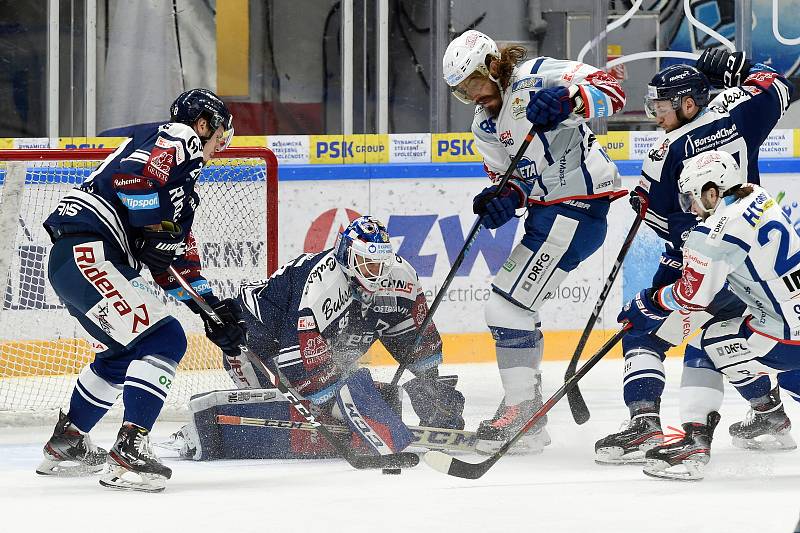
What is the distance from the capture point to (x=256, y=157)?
5.20m

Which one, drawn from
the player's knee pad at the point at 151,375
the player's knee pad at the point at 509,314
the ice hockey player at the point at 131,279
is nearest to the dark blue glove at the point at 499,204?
the player's knee pad at the point at 509,314

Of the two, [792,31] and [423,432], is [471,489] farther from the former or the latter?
[792,31]

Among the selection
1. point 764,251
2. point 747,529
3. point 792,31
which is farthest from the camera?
point 792,31

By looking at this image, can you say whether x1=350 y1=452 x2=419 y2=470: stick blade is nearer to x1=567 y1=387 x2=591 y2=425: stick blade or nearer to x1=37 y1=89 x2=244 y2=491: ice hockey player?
x1=37 y1=89 x2=244 y2=491: ice hockey player

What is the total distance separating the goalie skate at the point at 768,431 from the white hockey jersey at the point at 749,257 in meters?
0.73

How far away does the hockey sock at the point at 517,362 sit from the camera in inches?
169

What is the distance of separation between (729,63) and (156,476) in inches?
91.9

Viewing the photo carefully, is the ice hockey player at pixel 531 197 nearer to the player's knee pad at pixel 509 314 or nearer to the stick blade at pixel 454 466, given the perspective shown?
the player's knee pad at pixel 509 314

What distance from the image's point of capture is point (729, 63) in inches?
176

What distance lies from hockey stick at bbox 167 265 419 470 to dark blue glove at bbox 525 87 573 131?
1103 mm

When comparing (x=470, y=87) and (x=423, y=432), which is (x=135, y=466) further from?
(x=470, y=87)

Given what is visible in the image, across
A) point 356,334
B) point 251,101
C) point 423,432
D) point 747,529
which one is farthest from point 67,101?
point 747,529

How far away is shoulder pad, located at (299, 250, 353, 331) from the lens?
4129 millimetres

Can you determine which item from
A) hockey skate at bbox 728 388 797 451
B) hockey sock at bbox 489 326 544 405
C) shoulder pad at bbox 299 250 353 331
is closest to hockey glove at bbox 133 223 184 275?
shoulder pad at bbox 299 250 353 331
